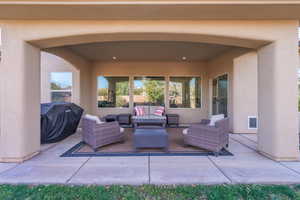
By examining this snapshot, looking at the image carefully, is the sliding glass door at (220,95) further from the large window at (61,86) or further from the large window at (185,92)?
the large window at (61,86)

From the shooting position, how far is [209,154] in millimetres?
4180

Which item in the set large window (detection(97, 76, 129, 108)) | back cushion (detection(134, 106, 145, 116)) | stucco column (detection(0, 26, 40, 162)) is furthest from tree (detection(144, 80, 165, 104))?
stucco column (detection(0, 26, 40, 162))

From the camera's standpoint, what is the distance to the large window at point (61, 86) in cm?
789

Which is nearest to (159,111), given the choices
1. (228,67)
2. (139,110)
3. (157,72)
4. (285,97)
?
(139,110)

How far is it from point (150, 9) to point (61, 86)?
639 centimetres

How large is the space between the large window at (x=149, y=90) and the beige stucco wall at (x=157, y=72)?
0.27 metres

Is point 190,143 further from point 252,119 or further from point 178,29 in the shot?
point 252,119

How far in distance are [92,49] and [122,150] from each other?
427 cm

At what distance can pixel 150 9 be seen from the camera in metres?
3.28

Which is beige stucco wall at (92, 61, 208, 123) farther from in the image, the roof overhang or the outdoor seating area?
the roof overhang

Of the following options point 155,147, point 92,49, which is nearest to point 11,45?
point 92,49

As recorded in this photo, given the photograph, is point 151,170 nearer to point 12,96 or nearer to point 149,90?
point 12,96

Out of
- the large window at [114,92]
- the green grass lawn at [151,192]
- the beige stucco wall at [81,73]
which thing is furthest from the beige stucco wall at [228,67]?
the beige stucco wall at [81,73]

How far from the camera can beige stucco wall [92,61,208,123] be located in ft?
29.3
